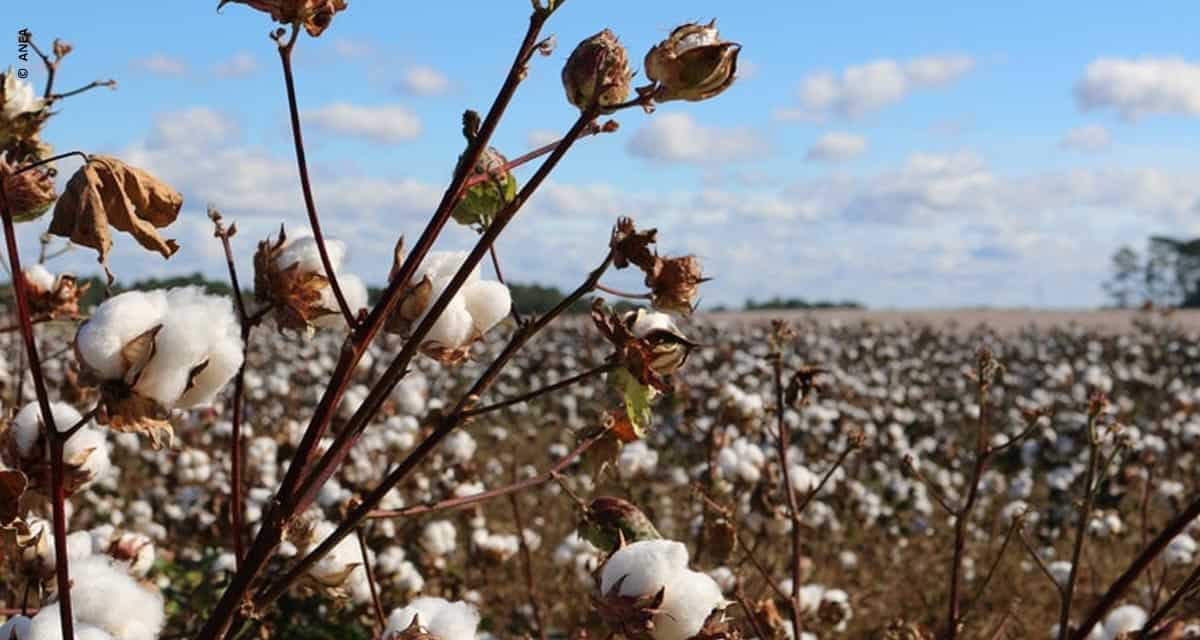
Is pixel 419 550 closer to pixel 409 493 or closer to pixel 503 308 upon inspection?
pixel 409 493

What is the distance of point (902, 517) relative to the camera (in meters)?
8.08

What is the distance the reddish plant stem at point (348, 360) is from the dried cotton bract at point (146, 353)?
3.7 inches

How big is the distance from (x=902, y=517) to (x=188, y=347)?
25.0 feet

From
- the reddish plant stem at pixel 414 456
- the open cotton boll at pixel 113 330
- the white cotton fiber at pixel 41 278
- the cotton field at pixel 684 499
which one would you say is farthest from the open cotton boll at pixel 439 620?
the white cotton fiber at pixel 41 278

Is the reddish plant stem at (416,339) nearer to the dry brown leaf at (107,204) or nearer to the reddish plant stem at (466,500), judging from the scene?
the reddish plant stem at (466,500)

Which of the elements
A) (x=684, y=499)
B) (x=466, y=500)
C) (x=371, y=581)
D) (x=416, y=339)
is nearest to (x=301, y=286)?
(x=416, y=339)

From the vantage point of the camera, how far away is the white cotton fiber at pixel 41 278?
1.79 metres

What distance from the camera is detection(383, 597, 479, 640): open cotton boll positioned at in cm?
115

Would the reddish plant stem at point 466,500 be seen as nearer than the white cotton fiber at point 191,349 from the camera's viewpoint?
Answer: No

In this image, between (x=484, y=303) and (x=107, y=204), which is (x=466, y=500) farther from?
(x=107, y=204)

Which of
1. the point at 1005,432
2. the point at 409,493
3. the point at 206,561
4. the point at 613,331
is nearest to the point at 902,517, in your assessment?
the point at 1005,432

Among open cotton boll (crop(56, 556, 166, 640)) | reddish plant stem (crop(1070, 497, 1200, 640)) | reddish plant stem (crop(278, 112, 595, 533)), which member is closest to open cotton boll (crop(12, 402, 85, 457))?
open cotton boll (crop(56, 556, 166, 640))

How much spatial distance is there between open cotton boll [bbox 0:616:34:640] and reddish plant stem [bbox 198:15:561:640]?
16cm

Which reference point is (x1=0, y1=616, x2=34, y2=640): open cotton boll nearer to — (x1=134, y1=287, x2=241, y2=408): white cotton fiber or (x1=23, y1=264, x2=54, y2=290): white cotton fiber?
(x1=134, y1=287, x2=241, y2=408): white cotton fiber
